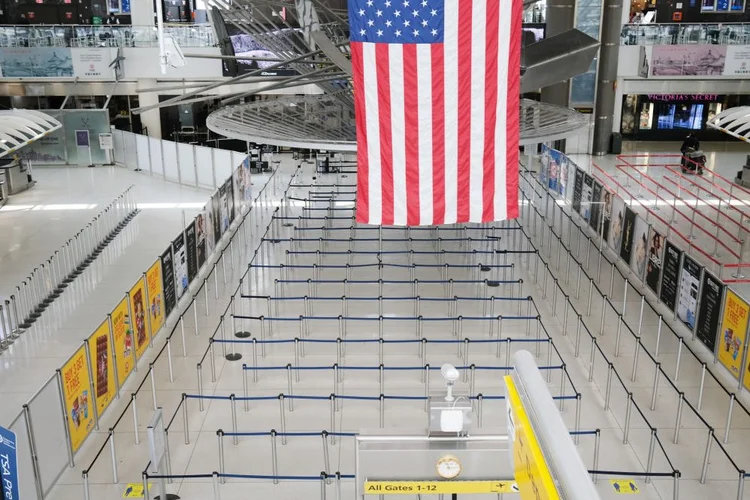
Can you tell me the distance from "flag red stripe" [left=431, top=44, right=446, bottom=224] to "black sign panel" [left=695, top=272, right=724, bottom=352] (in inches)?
214

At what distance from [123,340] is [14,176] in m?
18.4

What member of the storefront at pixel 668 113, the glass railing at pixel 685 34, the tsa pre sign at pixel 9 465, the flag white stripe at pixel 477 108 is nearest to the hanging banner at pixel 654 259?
the flag white stripe at pixel 477 108

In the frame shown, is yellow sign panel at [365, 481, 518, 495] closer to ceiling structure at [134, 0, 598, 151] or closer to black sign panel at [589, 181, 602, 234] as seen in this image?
ceiling structure at [134, 0, 598, 151]

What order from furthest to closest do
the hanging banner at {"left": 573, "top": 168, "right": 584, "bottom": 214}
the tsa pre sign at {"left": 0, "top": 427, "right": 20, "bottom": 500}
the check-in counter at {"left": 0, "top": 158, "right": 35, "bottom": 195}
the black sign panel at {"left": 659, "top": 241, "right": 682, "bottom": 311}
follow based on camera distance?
the check-in counter at {"left": 0, "top": 158, "right": 35, "bottom": 195} < the hanging banner at {"left": 573, "top": 168, "right": 584, "bottom": 214} < the black sign panel at {"left": 659, "top": 241, "right": 682, "bottom": 311} < the tsa pre sign at {"left": 0, "top": 427, "right": 20, "bottom": 500}

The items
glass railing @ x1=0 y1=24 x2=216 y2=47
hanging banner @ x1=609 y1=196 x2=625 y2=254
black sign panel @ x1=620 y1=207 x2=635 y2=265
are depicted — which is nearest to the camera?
black sign panel @ x1=620 y1=207 x2=635 y2=265

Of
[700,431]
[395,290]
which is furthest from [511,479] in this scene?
[395,290]

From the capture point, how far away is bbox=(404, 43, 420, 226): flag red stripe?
29.7 ft

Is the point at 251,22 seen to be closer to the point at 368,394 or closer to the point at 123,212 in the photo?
the point at 123,212

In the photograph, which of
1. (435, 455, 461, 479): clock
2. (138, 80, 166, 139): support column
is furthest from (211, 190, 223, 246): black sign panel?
(138, 80, 166, 139): support column

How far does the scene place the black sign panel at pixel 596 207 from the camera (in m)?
19.6

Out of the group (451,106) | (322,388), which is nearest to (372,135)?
(451,106)

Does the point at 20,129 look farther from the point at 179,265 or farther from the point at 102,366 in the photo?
the point at 102,366

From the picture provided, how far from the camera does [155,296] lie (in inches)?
533

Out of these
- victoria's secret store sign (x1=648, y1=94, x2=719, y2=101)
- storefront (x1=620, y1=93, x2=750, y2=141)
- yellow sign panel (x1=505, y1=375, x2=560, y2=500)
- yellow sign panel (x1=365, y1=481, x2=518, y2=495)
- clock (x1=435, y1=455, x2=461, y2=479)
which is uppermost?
yellow sign panel (x1=505, y1=375, x2=560, y2=500)
